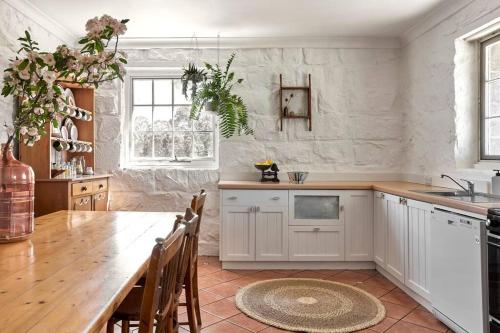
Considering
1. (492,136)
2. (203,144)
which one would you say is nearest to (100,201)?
(203,144)

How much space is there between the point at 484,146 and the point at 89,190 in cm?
362

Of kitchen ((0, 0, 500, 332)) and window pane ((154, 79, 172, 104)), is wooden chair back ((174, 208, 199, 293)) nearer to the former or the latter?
kitchen ((0, 0, 500, 332))

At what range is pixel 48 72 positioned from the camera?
1449 mm

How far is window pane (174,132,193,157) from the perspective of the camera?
4324 millimetres

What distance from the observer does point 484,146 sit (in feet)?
10.00

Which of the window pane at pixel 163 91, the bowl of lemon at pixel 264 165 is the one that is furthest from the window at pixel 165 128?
the bowl of lemon at pixel 264 165

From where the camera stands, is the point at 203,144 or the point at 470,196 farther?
the point at 203,144

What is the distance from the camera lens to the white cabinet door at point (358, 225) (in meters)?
3.59

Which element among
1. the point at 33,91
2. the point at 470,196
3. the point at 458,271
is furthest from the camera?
the point at 470,196

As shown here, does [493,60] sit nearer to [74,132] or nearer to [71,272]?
[71,272]

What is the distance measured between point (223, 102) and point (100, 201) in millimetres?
1673

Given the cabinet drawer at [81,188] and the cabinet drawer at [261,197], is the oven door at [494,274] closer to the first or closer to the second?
the cabinet drawer at [261,197]

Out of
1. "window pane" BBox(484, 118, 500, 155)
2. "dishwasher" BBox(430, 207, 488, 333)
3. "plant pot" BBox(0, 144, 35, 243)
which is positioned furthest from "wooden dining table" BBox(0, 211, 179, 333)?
"window pane" BBox(484, 118, 500, 155)

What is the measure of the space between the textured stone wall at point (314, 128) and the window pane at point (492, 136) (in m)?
1.15
